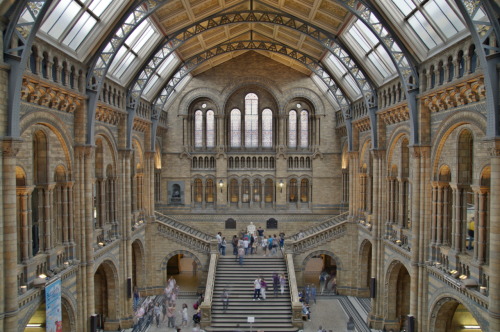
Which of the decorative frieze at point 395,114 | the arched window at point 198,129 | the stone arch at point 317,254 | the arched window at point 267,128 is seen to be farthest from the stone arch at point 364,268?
the arched window at point 198,129

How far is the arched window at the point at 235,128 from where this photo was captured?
36.0m

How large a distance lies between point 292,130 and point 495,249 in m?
24.9

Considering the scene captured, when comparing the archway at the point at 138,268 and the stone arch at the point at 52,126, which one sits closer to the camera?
the stone arch at the point at 52,126

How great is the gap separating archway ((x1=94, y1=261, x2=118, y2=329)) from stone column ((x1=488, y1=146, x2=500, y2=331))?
18.3 meters

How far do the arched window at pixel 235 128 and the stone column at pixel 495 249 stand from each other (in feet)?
83.1

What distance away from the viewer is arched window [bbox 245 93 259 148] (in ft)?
118

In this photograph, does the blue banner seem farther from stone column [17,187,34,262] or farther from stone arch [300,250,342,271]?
stone arch [300,250,342,271]

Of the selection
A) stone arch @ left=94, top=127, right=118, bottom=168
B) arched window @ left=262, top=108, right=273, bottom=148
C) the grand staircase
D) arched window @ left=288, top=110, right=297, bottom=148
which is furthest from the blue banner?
arched window @ left=288, top=110, right=297, bottom=148

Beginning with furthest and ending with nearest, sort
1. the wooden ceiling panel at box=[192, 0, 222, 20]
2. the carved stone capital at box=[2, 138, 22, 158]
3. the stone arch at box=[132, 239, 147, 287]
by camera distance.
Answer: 1. the stone arch at box=[132, 239, 147, 287]
2. the wooden ceiling panel at box=[192, 0, 222, 20]
3. the carved stone capital at box=[2, 138, 22, 158]

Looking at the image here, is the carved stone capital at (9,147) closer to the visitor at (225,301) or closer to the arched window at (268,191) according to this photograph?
the visitor at (225,301)

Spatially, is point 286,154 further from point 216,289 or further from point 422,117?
point 422,117

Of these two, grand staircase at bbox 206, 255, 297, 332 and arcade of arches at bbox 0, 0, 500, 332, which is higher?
arcade of arches at bbox 0, 0, 500, 332

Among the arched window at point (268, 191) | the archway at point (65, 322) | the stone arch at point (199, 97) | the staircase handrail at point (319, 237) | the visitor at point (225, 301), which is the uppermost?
the stone arch at point (199, 97)

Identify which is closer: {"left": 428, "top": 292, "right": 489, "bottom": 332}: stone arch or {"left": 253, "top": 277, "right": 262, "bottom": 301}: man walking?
{"left": 428, "top": 292, "right": 489, "bottom": 332}: stone arch
